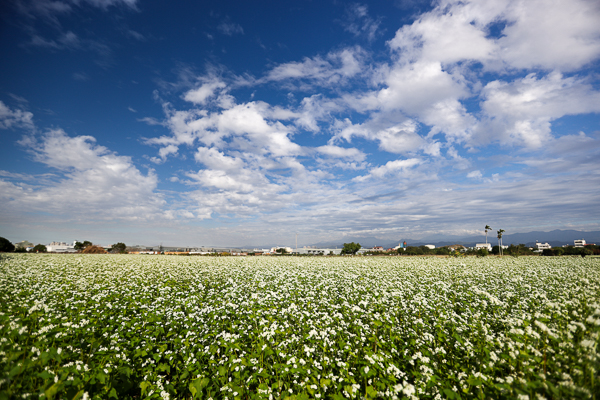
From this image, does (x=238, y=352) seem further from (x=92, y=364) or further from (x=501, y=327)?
(x=501, y=327)

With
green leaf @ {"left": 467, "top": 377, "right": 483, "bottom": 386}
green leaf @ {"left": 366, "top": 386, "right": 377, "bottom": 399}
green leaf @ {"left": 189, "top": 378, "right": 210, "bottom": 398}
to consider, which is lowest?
green leaf @ {"left": 189, "top": 378, "right": 210, "bottom": 398}

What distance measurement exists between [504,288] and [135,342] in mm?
18963

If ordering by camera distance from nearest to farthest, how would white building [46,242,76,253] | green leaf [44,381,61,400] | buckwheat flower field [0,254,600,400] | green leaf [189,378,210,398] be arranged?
green leaf [44,381,61,400] → buckwheat flower field [0,254,600,400] → green leaf [189,378,210,398] → white building [46,242,76,253]

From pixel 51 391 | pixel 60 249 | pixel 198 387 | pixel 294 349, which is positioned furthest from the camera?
pixel 60 249

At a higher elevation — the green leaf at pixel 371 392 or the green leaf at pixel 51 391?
the green leaf at pixel 51 391

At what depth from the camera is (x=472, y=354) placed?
6.21m

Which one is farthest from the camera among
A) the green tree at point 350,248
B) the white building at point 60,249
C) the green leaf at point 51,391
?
the green tree at point 350,248

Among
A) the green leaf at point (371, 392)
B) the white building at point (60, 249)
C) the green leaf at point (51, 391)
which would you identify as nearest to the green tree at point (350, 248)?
the white building at point (60, 249)

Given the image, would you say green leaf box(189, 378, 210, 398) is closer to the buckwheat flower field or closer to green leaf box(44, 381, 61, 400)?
the buckwheat flower field

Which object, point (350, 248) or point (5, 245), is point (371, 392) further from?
point (350, 248)

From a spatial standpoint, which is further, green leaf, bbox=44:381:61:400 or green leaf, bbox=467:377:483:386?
green leaf, bbox=467:377:483:386

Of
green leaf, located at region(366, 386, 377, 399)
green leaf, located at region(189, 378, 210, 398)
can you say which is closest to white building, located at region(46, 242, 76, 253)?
green leaf, located at region(189, 378, 210, 398)

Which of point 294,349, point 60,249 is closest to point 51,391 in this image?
point 294,349

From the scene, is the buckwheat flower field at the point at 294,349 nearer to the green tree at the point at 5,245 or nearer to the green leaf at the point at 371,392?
the green leaf at the point at 371,392
